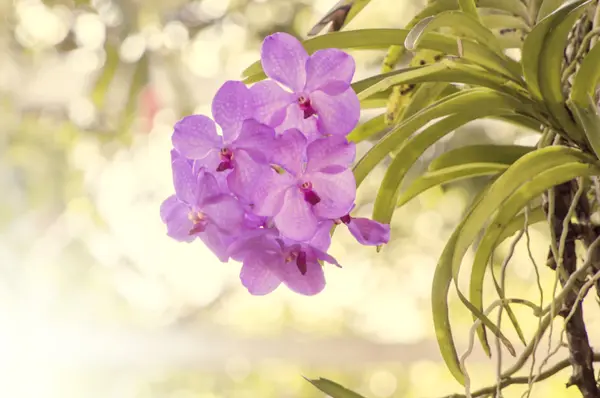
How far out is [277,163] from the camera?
40 centimetres

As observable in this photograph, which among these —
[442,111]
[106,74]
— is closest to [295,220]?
[442,111]

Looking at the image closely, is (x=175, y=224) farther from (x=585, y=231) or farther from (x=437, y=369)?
(x=437, y=369)

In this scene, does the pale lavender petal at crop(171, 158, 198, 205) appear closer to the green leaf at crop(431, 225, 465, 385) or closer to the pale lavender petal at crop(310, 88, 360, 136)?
the pale lavender petal at crop(310, 88, 360, 136)

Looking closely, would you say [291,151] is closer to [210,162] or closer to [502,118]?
[210,162]

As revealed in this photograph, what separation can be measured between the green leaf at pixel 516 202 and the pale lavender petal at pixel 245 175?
0.29 metres

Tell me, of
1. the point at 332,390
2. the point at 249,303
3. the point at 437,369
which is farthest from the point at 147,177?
the point at 332,390

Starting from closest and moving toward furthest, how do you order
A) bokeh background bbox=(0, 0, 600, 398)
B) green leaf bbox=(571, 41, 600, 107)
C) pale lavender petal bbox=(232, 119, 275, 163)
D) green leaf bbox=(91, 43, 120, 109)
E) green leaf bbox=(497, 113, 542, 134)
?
1. pale lavender petal bbox=(232, 119, 275, 163)
2. green leaf bbox=(571, 41, 600, 107)
3. green leaf bbox=(497, 113, 542, 134)
4. bokeh background bbox=(0, 0, 600, 398)
5. green leaf bbox=(91, 43, 120, 109)

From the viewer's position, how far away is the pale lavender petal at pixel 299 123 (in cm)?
43

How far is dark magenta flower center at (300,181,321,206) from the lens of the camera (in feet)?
1.31

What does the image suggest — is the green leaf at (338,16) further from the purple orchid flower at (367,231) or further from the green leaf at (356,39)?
the purple orchid flower at (367,231)

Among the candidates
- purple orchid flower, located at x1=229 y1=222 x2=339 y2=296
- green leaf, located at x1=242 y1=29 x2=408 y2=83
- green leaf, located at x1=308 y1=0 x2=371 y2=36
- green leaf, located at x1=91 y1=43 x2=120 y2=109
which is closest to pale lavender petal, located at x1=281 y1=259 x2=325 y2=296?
purple orchid flower, located at x1=229 y1=222 x2=339 y2=296

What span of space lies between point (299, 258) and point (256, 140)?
3.7 inches

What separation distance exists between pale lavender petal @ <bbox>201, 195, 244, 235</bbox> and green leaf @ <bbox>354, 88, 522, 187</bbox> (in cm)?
16

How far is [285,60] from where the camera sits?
1.36 ft
